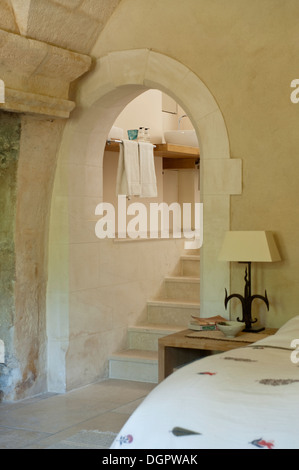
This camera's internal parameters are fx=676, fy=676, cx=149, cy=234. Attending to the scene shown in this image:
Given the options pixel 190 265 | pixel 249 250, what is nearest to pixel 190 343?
pixel 249 250

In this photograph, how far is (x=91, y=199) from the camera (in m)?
5.07

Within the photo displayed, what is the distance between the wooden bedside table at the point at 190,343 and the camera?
12.4ft

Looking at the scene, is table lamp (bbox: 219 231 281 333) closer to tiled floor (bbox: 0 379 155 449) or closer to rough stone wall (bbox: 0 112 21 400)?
tiled floor (bbox: 0 379 155 449)

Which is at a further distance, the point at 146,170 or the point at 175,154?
the point at 175,154

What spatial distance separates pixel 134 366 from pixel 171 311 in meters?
0.66

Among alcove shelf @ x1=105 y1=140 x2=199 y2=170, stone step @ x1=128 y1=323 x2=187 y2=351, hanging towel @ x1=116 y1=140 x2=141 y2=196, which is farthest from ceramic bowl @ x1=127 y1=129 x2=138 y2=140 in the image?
stone step @ x1=128 y1=323 x2=187 y2=351

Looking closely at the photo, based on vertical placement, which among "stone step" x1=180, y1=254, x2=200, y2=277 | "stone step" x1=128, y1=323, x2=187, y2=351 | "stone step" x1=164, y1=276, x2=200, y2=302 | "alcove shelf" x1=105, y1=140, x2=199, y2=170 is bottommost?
"stone step" x1=128, y1=323, x2=187, y2=351

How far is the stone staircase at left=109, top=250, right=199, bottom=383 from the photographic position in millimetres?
5145

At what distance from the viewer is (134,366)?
5160 mm

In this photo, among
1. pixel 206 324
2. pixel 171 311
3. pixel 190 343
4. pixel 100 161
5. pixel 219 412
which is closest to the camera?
pixel 219 412

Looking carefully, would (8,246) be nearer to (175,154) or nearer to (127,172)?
(127,172)

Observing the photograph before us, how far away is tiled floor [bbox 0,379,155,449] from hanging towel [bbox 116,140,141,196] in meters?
1.55

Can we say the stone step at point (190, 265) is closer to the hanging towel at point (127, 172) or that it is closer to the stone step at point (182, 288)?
the stone step at point (182, 288)
